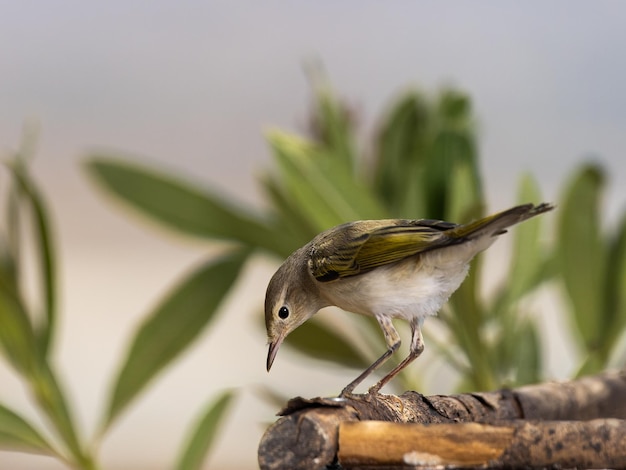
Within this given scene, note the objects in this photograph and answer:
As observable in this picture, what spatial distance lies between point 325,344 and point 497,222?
97 cm

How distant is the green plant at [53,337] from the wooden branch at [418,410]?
675 millimetres

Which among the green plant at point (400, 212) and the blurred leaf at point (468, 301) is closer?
the blurred leaf at point (468, 301)

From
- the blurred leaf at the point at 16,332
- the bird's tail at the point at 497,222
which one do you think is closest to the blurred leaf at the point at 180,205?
the blurred leaf at the point at 16,332

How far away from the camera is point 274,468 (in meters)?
0.64

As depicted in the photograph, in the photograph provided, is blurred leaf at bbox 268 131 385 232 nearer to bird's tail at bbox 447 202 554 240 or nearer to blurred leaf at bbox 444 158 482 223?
blurred leaf at bbox 444 158 482 223

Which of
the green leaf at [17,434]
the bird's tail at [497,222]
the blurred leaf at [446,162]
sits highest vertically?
the blurred leaf at [446,162]

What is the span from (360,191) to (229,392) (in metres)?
0.45

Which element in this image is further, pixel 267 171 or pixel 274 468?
pixel 267 171

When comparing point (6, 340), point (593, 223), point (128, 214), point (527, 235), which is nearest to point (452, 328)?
point (527, 235)

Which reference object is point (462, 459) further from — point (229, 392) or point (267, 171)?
point (267, 171)

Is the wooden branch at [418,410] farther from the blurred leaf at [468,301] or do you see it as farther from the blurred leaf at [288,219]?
the blurred leaf at [288,219]

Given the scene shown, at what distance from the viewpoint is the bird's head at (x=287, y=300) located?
849mm

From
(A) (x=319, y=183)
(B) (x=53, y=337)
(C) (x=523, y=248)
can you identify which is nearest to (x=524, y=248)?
(C) (x=523, y=248)

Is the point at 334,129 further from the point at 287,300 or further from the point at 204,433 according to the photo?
the point at 287,300
